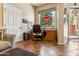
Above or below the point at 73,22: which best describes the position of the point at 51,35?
below

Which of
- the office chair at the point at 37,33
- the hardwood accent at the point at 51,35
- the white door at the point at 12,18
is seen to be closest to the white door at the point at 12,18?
the white door at the point at 12,18

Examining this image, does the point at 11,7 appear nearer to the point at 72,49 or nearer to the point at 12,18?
the point at 12,18

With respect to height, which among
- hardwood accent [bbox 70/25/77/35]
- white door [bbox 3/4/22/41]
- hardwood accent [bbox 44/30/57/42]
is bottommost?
hardwood accent [bbox 44/30/57/42]

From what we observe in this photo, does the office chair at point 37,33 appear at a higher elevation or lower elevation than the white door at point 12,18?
lower

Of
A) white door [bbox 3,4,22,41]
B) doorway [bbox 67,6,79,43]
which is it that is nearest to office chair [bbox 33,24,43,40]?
white door [bbox 3,4,22,41]

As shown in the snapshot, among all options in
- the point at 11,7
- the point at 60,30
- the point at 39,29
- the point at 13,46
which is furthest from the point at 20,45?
the point at 60,30

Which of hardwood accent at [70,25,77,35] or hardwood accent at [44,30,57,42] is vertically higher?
hardwood accent at [70,25,77,35]

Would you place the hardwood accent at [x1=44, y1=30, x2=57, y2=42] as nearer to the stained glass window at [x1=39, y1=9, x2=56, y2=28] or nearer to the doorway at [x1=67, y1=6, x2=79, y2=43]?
the stained glass window at [x1=39, y1=9, x2=56, y2=28]

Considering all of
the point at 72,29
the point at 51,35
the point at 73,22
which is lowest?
the point at 51,35

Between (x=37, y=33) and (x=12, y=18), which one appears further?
(x=37, y=33)

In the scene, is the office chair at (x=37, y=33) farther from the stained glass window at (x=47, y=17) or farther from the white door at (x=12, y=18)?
the white door at (x=12, y=18)

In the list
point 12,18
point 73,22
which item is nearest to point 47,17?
point 73,22

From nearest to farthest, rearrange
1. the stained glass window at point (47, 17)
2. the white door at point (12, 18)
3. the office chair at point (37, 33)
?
the white door at point (12, 18) < the stained glass window at point (47, 17) < the office chair at point (37, 33)

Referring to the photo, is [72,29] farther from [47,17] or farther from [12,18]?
[12,18]
